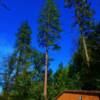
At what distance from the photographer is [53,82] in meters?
46.1

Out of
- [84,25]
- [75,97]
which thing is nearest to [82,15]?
[84,25]

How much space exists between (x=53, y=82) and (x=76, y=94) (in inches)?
870

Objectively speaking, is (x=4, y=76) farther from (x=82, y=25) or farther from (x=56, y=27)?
(x=82, y=25)

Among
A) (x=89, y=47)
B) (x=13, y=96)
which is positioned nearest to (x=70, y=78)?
(x=89, y=47)

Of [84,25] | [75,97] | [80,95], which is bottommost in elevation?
[75,97]

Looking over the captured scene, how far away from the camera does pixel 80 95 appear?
23.6 metres

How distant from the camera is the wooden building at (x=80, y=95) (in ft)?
72.8

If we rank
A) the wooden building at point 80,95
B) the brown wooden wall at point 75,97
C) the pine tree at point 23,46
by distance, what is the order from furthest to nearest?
the pine tree at point 23,46 < the brown wooden wall at point 75,97 < the wooden building at point 80,95

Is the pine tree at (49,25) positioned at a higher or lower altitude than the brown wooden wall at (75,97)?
higher

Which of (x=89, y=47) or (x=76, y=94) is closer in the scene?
(x=76, y=94)

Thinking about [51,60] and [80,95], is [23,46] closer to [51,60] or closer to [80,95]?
[51,60]

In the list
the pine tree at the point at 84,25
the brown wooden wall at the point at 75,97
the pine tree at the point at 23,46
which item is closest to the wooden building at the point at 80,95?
the brown wooden wall at the point at 75,97

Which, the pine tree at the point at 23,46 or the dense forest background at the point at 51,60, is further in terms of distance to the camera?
the pine tree at the point at 23,46

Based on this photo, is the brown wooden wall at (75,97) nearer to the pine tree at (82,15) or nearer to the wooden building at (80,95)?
the wooden building at (80,95)
